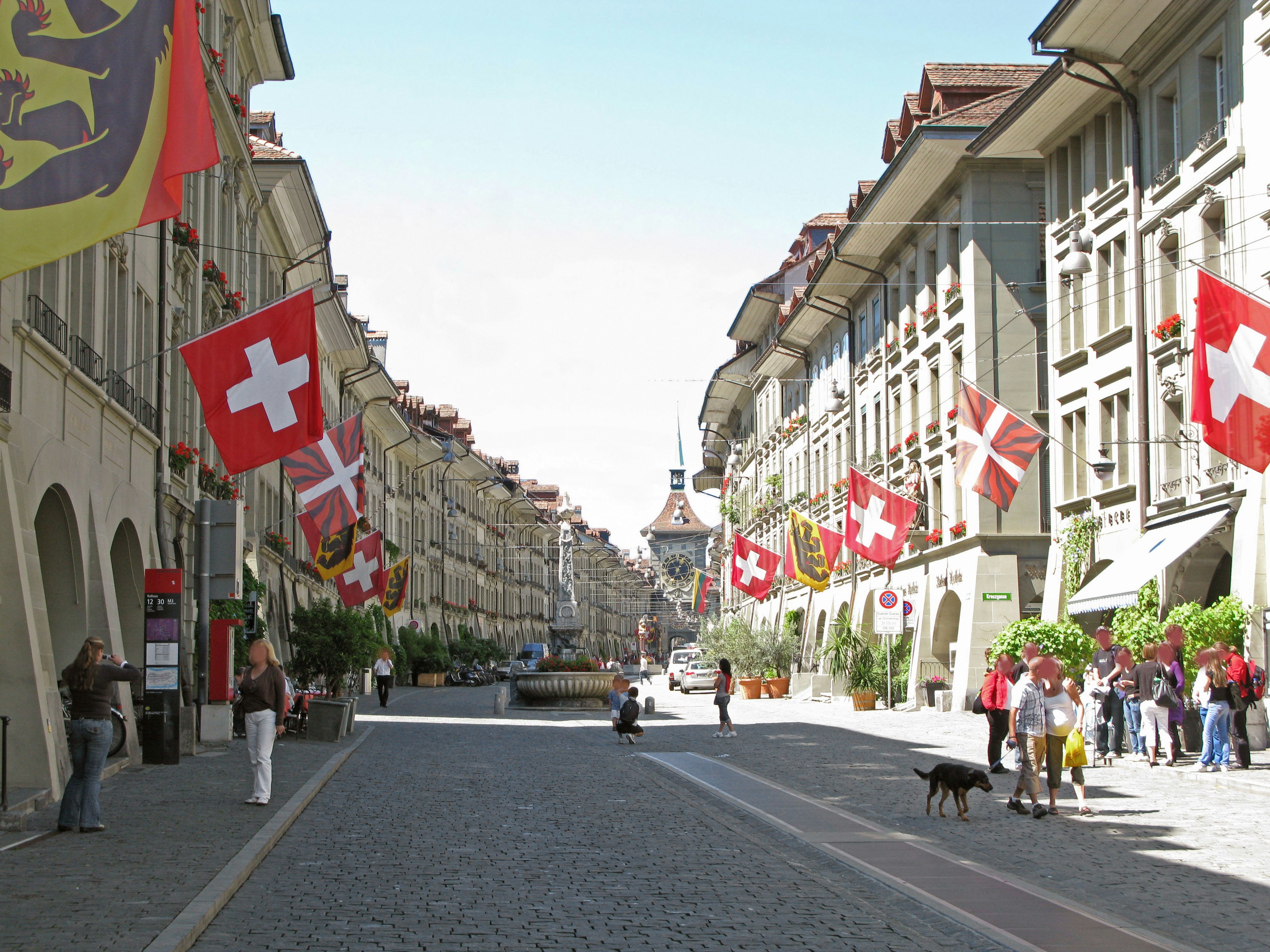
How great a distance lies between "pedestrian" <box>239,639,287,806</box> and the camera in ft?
51.0

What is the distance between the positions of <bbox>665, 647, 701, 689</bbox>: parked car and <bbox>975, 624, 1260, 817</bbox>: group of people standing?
3825cm

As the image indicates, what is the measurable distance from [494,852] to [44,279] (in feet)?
32.5

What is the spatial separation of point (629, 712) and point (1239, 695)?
10.9 m

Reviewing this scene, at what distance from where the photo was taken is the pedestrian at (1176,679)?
20.9m

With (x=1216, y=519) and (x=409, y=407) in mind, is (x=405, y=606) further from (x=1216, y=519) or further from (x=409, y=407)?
(x=1216, y=519)

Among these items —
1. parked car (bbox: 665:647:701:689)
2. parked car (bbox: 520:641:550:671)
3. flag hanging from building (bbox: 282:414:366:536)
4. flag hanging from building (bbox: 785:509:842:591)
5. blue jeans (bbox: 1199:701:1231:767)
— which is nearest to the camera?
blue jeans (bbox: 1199:701:1231:767)

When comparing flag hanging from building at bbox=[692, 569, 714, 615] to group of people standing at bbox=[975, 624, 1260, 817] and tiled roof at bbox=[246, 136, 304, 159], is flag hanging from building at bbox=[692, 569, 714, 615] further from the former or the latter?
group of people standing at bbox=[975, 624, 1260, 817]

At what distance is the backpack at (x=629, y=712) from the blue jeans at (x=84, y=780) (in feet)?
48.7

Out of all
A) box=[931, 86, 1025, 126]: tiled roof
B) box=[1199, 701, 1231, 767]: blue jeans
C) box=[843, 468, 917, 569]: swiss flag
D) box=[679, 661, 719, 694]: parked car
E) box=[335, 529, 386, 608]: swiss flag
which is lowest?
box=[679, 661, 719, 694]: parked car

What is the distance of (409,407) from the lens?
265ft

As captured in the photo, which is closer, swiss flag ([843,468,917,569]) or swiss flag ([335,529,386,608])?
swiss flag ([843,468,917,569])

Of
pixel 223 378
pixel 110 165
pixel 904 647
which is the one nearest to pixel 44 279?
pixel 223 378

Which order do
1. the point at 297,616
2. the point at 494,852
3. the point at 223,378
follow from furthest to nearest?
the point at 297,616
the point at 223,378
the point at 494,852

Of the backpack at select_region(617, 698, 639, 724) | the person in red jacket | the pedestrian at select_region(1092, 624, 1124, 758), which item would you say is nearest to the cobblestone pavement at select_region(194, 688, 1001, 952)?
the person in red jacket
